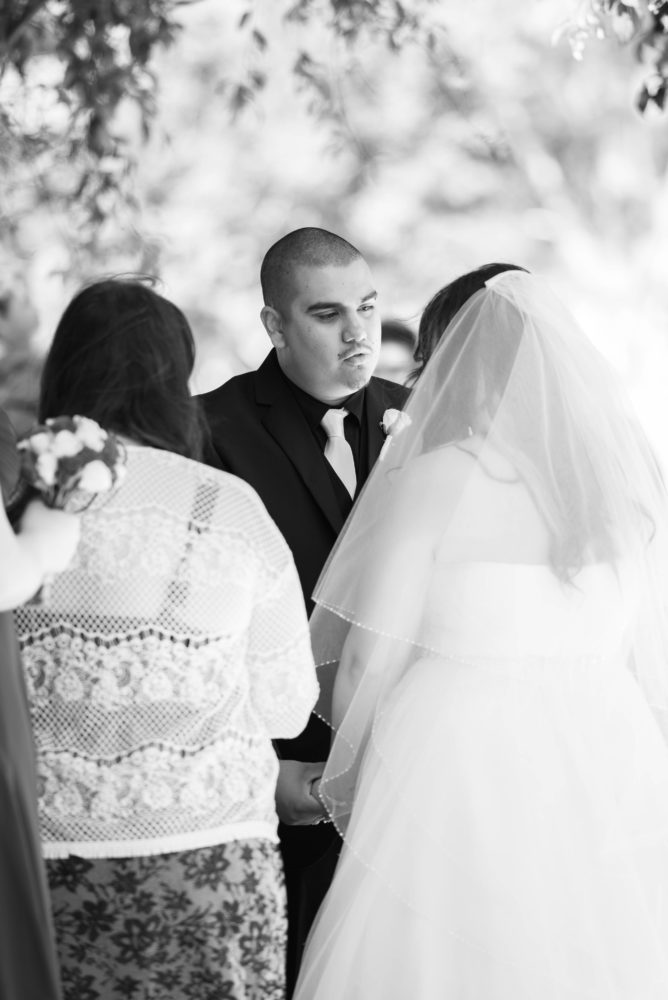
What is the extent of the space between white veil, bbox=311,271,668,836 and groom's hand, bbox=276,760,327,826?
0.56 feet

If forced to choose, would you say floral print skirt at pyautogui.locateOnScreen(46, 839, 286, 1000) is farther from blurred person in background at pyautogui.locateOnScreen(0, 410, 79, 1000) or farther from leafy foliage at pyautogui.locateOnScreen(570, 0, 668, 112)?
leafy foliage at pyautogui.locateOnScreen(570, 0, 668, 112)

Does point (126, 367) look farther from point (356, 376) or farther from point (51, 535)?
point (356, 376)

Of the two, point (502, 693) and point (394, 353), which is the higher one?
point (394, 353)

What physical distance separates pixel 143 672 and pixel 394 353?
3.77m

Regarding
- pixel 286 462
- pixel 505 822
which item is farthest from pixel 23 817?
pixel 286 462

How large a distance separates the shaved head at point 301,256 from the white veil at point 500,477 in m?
0.99

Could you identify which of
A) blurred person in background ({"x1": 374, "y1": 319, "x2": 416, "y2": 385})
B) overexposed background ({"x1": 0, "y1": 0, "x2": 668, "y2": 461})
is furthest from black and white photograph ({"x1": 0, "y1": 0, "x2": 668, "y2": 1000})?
overexposed background ({"x1": 0, "y1": 0, "x2": 668, "y2": 461})

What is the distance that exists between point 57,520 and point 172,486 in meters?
0.25

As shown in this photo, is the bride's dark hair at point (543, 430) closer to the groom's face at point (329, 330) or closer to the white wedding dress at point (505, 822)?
the white wedding dress at point (505, 822)

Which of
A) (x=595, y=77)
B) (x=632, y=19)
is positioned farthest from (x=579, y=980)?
(x=595, y=77)

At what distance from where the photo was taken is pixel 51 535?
2193 millimetres

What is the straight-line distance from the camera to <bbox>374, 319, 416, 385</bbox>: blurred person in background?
591cm

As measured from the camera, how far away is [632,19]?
4207mm

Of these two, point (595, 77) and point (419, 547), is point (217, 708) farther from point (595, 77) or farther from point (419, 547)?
point (595, 77)
